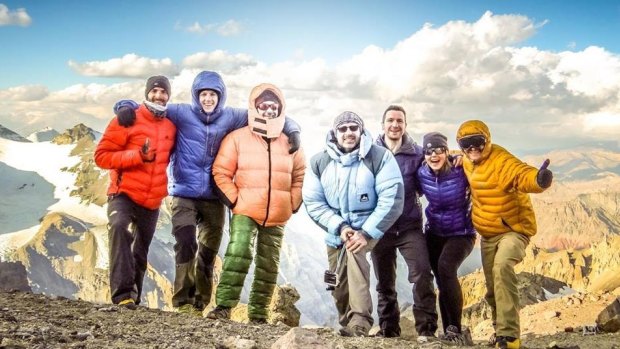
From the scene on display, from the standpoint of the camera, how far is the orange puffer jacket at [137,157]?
26.5ft

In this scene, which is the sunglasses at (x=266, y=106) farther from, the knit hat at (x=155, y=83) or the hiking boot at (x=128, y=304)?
the hiking boot at (x=128, y=304)

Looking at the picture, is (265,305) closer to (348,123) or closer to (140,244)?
(140,244)

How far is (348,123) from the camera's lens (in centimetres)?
746

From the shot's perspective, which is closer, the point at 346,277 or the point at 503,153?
the point at 503,153

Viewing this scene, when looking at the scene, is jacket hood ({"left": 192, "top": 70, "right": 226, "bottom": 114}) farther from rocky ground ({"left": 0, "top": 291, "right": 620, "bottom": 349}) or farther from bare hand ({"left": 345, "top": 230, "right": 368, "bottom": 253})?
rocky ground ({"left": 0, "top": 291, "right": 620, "bottom": 349})

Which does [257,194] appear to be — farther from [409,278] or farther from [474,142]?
[474,142]

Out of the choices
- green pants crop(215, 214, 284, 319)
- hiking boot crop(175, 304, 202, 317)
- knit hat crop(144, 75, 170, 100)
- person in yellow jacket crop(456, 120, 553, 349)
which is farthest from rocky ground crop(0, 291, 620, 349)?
knit hat crop(144, 75, 170, 100)

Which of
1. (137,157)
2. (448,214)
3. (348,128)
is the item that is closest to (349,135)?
(348,128)

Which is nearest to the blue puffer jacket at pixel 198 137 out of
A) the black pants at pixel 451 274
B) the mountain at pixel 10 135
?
the black pants at pixel 451 274

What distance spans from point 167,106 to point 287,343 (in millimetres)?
4909

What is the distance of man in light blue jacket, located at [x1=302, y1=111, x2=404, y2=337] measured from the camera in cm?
725

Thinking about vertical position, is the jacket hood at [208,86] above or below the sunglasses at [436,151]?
above

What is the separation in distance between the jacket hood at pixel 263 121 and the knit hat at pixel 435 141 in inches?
84.1

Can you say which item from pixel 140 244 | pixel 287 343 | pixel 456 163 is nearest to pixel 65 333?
pixel 287 343
